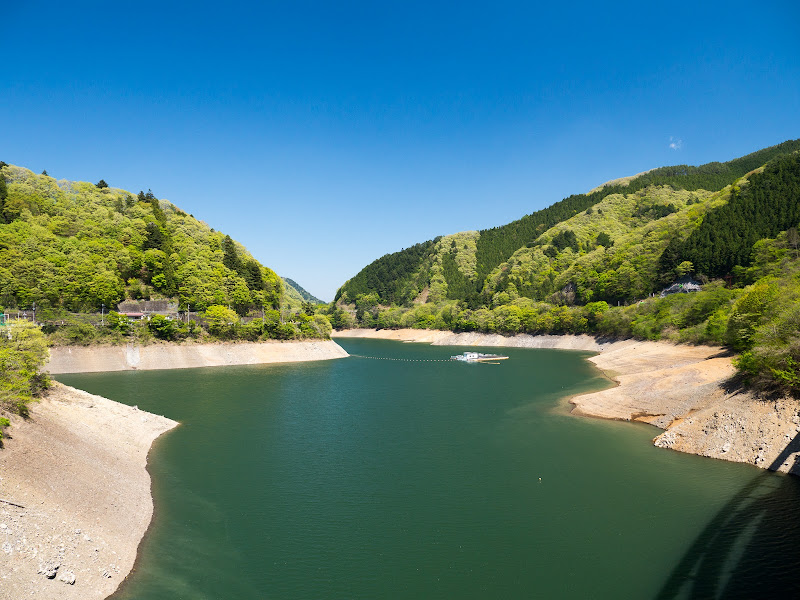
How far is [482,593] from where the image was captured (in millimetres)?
14914

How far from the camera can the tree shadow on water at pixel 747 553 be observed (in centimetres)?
1488

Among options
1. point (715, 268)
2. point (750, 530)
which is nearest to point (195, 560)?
point (750, 530)

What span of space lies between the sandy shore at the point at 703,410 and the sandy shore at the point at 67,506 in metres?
33.0

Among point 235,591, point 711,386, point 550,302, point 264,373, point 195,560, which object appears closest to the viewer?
point 235,591

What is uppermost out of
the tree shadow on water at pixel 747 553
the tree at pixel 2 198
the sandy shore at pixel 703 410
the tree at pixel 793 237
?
the tree at pixel 2 198

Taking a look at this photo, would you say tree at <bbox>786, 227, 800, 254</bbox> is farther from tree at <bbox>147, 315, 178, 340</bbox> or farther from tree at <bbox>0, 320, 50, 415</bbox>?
tree at <bbox>147, 315, 178, 340</bbox>

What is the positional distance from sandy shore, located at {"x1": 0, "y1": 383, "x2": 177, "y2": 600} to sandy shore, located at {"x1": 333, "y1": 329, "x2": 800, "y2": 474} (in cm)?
3300

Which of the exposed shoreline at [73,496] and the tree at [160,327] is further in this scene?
the tree at [160,327]

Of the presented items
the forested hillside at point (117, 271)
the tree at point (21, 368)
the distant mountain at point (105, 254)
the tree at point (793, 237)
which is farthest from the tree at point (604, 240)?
the tree at point (21, 368)

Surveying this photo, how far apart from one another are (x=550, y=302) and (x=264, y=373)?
10252 cm

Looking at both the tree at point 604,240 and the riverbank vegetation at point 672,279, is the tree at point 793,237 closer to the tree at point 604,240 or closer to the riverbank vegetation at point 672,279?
the riverbank vegetation at point 672,279

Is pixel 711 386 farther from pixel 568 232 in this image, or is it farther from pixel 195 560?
pixel 568 232

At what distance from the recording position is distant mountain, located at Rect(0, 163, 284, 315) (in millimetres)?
75125

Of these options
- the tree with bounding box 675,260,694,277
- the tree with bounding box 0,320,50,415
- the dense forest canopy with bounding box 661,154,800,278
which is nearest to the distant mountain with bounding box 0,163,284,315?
the tree with bounding box 0,320,50,415
